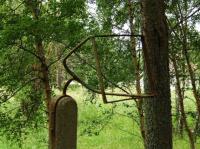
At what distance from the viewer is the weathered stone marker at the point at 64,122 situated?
5.22 ft

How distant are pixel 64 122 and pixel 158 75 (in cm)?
158

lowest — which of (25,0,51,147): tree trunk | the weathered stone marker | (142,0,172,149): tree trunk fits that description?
the weathered stone marker

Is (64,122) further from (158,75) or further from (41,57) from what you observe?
(41,57)

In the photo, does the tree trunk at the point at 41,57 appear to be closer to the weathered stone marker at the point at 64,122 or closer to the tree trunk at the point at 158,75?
the tree trunk at the point at 158,75

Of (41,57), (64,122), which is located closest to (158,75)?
(64,122)

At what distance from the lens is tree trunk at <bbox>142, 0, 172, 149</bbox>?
3.02m

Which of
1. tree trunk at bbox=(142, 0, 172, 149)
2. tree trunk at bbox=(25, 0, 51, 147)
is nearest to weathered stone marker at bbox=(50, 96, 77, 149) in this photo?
tree trunk at bbox=(142, 0, 172, 149)

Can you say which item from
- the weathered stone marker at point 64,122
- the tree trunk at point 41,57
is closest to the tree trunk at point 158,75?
the weathered stone marker at point 64,122

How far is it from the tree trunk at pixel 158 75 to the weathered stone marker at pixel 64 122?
4.38ft

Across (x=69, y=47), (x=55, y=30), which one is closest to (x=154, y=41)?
(x=55, y=30)

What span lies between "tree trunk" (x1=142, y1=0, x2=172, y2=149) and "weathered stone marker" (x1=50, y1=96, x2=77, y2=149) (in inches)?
52.6

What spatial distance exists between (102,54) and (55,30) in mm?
2187

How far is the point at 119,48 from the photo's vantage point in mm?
9742

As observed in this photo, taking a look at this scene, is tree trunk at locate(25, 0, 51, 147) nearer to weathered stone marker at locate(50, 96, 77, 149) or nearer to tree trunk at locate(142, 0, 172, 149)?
tree trunk at locate(142, 0, 172, 149)
